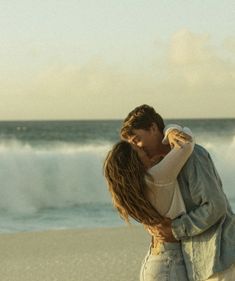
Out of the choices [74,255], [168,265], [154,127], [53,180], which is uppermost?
[154,127]

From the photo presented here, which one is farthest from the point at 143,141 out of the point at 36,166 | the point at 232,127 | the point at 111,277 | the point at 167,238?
the point at 232,127

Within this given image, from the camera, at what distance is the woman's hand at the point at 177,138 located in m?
2.54

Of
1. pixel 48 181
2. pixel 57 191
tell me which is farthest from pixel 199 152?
pixel 48 181

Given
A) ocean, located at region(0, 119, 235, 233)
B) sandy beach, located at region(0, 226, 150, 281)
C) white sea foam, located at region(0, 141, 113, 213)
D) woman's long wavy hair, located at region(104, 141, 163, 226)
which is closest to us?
woman's long wavy hair, located at region(104, 141, 163, 226)

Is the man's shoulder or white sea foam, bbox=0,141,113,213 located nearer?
the man's shoulder

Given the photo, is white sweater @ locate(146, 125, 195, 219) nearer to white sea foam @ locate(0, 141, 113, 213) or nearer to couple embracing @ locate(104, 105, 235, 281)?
couple embracing @ locate(104, 105, 235, 281)

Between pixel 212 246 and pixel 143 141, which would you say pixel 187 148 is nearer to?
pixel 143 141

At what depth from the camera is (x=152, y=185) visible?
100.0 inches

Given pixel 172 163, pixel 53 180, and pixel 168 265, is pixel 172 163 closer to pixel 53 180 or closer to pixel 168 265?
pixel 168 265

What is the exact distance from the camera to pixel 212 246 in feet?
8.44

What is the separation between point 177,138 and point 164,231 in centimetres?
33

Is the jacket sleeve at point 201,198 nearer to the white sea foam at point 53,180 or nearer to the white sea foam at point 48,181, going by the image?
the white sea foam at point 53,180

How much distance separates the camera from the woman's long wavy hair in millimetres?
2496

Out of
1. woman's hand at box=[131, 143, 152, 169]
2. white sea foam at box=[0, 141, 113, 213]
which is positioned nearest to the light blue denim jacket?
woman's hand at box=[131, 143, 152, 169]
